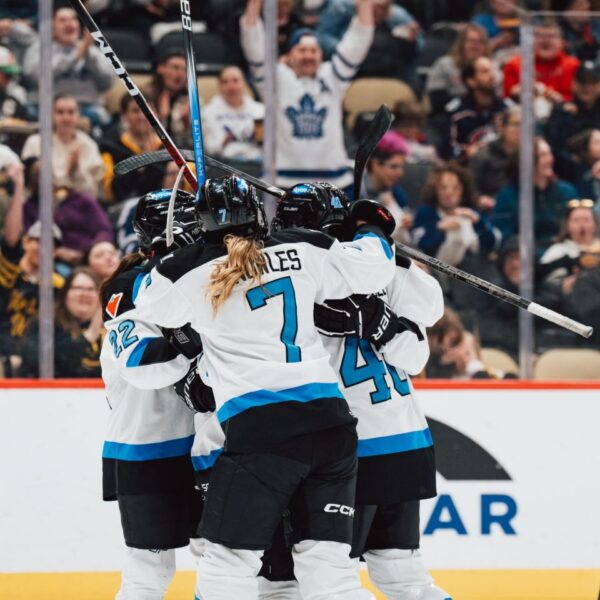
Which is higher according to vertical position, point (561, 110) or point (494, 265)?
point (561, 110)

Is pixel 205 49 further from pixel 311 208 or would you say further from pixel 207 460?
pixel 207 460

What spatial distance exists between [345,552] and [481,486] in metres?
1.47

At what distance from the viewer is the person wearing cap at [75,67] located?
519 centimetres

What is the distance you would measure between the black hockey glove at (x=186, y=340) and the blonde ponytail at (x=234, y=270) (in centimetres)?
22

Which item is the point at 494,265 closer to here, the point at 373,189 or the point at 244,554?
the point at 373,189

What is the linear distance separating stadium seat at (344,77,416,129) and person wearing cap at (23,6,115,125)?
1.06m

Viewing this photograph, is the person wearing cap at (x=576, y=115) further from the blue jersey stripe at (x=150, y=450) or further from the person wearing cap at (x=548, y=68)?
the blue jersey stripe at (x=150, y=450)

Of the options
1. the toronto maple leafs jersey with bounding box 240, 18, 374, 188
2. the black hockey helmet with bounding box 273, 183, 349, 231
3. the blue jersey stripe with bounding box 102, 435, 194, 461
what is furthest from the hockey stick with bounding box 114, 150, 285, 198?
the toronto maple leafs jersey with bounding box 240, 18, 374, 188

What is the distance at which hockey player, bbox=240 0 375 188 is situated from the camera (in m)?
5.27

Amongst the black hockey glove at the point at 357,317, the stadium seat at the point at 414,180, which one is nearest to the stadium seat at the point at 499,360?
the stadium seat at the point at 414,180

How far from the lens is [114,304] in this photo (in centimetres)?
309

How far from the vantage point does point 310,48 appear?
5.43 m

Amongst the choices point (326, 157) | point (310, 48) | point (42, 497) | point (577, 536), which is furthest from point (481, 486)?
point (310, 48)

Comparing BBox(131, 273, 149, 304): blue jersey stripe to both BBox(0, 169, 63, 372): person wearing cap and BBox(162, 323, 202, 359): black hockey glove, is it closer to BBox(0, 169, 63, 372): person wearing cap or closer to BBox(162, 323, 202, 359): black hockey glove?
BBox(162, 323, 202, 359): black hockey glove
